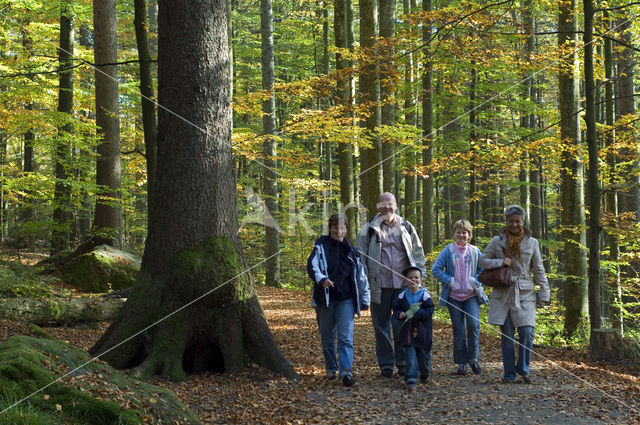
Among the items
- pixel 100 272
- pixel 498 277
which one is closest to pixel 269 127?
pixel 100 272

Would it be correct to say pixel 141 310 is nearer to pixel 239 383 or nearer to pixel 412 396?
pixel 239 383

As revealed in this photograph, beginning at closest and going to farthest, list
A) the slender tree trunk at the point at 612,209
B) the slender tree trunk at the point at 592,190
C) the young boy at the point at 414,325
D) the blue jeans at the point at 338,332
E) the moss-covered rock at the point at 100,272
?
the young boy at the point at 414,325 < the blue jeans at the point at 338,332 < the slender tree trunk at the point at 592,190 < the moss-covered rock at the point at 100,272 < the slender tree trunk at the point at 612,209

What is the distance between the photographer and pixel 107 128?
43.4ft

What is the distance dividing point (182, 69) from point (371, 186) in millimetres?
6413

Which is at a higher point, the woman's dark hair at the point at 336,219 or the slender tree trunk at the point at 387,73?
the slender tree trunk at the point at 387,73

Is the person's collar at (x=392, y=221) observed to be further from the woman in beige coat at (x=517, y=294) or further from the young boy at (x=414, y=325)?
the woman in beige coat at (x=517, y=294)

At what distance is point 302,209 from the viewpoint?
2416 centimetres

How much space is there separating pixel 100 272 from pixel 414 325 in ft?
26.0

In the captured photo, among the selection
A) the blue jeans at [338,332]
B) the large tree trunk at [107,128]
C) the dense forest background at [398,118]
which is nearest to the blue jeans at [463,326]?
the blue jeans at [338,332]

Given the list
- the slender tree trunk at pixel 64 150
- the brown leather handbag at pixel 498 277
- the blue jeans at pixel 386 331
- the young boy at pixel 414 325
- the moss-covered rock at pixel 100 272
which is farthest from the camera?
the slender tree trunk at pixel 64 150

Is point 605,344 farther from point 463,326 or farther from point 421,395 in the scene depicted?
point 421,395

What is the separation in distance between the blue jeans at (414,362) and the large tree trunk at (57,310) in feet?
15.3

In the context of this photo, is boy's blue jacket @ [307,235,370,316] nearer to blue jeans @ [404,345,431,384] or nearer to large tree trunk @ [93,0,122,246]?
blue jeans @ [404,345,431,384]

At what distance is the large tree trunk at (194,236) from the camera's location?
5641 mm
